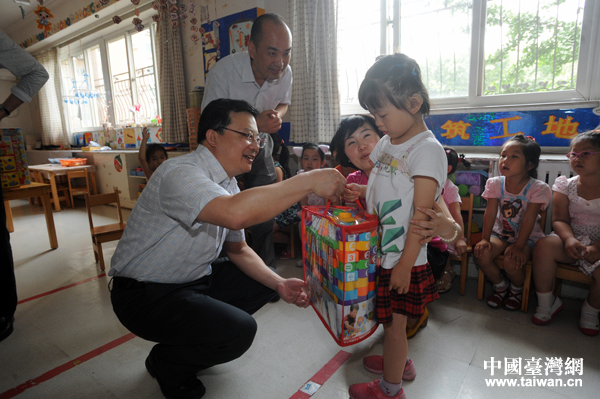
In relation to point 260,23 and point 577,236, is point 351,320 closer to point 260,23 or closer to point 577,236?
point 577,236

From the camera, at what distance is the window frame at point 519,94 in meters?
2.18

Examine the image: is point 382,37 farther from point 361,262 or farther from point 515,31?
point 361,262

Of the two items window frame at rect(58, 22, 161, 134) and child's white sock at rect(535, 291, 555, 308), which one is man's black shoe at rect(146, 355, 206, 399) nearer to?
child's white sock at rect(535, 291, 555, 308)

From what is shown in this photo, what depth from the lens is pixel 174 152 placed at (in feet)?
14.9

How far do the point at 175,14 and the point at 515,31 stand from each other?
401 centimetres

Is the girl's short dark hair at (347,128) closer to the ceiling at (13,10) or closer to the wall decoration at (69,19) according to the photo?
the wall decoration at (69,19)

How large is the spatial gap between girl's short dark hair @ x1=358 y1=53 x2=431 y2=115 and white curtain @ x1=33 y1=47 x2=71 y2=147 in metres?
8.16

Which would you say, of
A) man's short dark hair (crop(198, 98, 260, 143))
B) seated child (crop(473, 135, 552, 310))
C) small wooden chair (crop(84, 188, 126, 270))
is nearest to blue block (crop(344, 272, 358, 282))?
man's short dark hair (crop(198, 98, 260, 143))

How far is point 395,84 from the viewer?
3.62 ft

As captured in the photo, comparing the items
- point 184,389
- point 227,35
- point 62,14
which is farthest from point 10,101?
point 62,14

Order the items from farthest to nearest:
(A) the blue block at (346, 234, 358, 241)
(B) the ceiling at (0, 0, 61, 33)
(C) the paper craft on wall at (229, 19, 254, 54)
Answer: (B) the ceiling at (0, 0, 61, 33) < (C) the paper craft on wall at (229, 19, 254, 54) < (A) the blue block at (346, 234, 358, 241)

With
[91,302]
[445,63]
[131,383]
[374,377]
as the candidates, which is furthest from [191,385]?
[445,63]

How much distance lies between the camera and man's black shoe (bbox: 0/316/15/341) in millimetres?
1838

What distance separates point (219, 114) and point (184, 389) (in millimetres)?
1092
